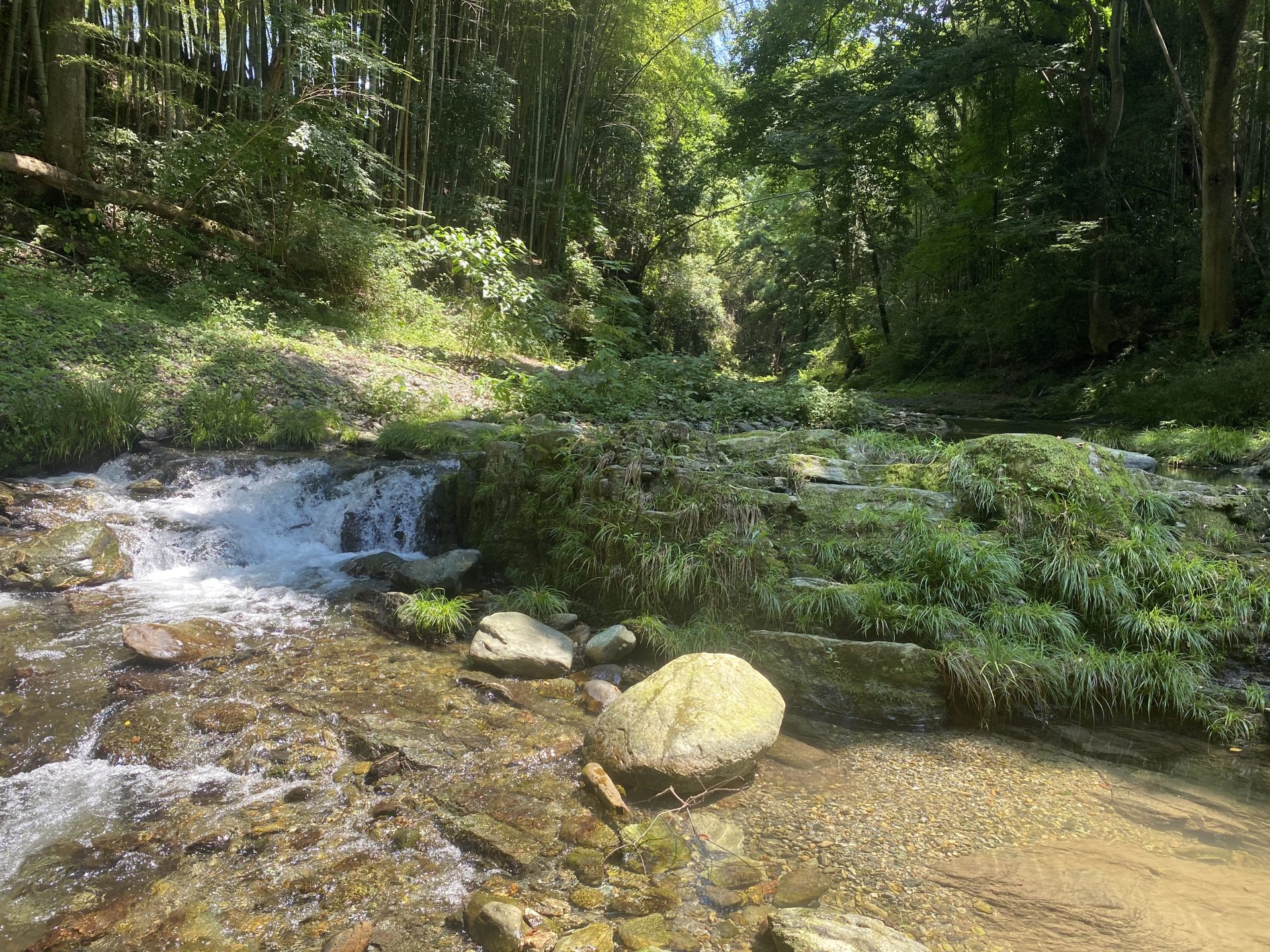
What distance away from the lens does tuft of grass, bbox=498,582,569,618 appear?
4.95m

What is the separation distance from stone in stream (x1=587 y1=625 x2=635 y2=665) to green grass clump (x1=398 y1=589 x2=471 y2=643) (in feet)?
3.33

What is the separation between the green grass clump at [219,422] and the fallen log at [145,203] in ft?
14.4

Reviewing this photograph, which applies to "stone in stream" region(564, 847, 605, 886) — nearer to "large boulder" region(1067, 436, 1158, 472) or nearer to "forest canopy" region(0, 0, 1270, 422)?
"large boulder" region(1067, 436, 1158, 472)

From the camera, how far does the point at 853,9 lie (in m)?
16.4

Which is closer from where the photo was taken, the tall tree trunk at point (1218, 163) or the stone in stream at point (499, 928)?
the stone in stream at point (499, 928)

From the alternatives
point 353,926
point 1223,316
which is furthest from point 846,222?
point 353,926

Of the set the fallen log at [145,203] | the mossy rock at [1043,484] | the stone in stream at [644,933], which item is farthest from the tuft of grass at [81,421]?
the mossy rock at [1043,484]

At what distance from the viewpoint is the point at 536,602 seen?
4973mm

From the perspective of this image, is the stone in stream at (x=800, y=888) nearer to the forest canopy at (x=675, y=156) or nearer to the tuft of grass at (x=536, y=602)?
the tuft of grass at (x=536, y=602)

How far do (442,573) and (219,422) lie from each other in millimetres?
4260

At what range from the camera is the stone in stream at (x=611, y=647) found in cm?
435

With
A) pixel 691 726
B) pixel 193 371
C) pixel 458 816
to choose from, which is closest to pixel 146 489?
pixel 193 371

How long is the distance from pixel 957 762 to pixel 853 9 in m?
18.9

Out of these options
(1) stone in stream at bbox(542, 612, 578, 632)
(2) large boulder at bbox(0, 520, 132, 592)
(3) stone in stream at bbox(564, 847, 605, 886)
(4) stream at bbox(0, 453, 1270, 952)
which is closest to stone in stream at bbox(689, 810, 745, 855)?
(4) stream at bbox(0, 453, 1270, 952)
